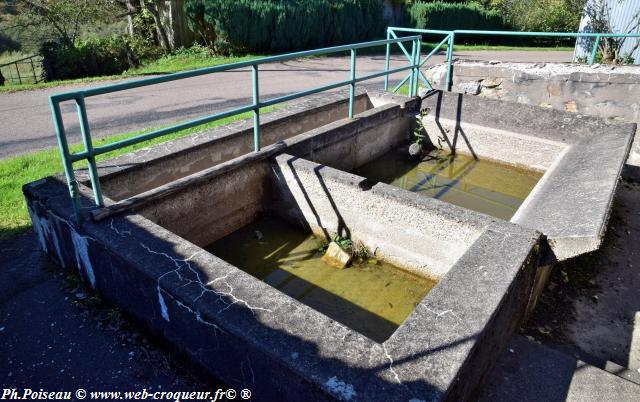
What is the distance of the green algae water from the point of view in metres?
3.65

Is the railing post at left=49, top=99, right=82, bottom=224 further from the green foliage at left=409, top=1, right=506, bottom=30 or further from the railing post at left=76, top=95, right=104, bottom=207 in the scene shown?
the green foliage at left=409, top=1, right=506, bottom=30

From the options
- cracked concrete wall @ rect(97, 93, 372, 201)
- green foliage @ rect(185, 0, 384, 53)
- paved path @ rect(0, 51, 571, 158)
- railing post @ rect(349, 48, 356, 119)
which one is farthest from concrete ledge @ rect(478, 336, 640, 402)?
green foliage @ rect(185, 0, 384, 53)

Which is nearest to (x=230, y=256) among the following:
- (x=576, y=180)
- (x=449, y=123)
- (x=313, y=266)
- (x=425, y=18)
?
(x=313, y=266)

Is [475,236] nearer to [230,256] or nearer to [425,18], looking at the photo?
[230,256]

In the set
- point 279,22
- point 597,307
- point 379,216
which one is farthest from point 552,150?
point 279,22

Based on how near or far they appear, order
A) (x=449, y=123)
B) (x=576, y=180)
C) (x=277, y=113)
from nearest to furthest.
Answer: (x=576, y=180), (x=277, y=113), (x=449, y=123)

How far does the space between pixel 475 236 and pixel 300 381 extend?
A: 1933 millimetres

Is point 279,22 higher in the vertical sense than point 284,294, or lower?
higher

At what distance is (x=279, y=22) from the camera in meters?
17.5

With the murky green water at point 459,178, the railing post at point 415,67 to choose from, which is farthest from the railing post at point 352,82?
the railing post at point 415,67

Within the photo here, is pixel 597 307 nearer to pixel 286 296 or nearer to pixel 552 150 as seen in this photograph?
pixel 286 296

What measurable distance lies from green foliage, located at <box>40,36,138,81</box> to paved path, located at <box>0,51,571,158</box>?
186 inches

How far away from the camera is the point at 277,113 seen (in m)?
5.93

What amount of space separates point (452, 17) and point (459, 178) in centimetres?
2408
